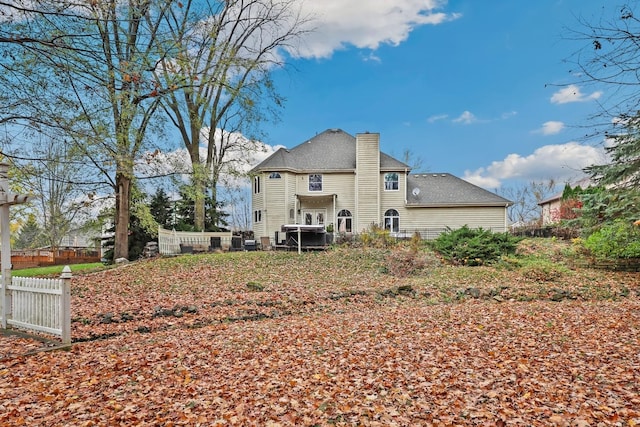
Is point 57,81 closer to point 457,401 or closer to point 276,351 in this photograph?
point 276,351

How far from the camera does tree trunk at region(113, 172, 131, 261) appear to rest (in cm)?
1662

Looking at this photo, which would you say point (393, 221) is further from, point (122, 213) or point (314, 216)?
point (122, 213)

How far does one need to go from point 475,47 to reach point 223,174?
14.5m

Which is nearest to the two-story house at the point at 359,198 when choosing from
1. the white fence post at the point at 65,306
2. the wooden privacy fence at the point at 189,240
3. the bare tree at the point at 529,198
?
the wooden privacy fence at the point at 189,240

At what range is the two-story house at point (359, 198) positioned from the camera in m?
24.1

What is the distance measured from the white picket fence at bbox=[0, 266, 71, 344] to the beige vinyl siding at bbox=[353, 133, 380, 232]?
18.8 metres

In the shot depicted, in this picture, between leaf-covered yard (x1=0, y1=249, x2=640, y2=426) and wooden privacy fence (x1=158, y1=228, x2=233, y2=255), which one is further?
wooden privacy fence (x1=158, y1=228, x2=233, y2=255)

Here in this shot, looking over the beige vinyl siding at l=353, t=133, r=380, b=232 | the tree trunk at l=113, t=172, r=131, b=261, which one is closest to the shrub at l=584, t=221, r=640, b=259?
the beige vinyl siding at l=353, t=133, r=380, b=232

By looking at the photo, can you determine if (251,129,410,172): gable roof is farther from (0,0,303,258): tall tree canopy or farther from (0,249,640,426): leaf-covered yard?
(0,249,640,426): leaf-covered yard

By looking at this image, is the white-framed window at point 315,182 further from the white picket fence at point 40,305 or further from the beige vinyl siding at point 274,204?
the white picket fence at point 40,305

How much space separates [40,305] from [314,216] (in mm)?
18831

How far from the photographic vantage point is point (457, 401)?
3.93 m

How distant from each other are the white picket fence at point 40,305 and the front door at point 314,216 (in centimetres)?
1817

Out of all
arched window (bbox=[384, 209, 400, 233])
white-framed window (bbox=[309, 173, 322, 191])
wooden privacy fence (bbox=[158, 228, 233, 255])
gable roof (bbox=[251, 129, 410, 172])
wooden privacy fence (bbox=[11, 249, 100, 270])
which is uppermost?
gable roof (bbox=[251, 129, 410, 172])
